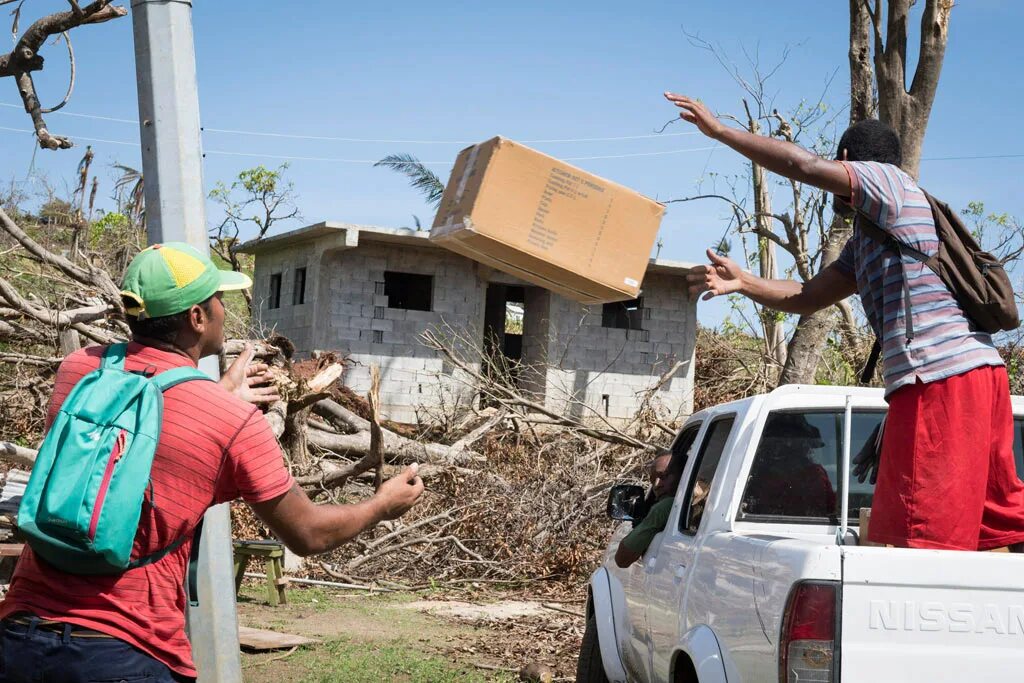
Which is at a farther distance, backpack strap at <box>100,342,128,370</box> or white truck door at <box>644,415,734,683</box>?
white truck door at <box>644,415,734,683</box>

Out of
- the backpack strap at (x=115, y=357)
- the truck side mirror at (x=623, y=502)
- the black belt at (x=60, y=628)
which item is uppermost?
the backpack strap at (x=115, y=357)

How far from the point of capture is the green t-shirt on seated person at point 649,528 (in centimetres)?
502

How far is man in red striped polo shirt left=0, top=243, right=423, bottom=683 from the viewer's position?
2.59 metres

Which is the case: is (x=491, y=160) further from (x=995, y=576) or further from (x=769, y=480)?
(x=995, y=576)

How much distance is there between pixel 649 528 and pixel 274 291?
63.6 feet

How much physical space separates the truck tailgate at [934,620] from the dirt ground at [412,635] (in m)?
4.98

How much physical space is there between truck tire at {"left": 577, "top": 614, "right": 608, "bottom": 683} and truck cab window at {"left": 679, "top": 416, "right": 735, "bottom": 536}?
1.37 metres

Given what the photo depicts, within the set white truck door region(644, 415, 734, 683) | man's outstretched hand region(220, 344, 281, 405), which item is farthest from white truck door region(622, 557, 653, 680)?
man's outstretched hand region(220, 344, 281, 405)

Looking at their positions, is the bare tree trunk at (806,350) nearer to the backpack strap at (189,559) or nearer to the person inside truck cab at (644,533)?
the person inside truck cab at (644,533)

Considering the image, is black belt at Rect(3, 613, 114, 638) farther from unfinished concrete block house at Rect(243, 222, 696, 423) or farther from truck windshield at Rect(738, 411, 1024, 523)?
unfinished concrete block house at Rect(243, 222, 696, 423)

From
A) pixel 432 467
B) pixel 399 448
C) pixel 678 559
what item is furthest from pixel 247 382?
pixel 399 448

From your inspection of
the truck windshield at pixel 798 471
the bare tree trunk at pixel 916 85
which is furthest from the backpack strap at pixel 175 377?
the bare tree trunk at pixel 916 85

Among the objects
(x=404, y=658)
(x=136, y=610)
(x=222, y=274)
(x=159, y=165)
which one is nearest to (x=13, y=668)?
(x=136, y=610)

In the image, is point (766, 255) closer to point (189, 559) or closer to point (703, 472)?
point (703, 472)
